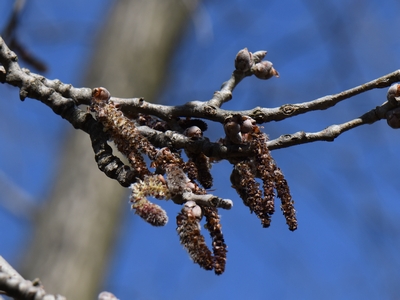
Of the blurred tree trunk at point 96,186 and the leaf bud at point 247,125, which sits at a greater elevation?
the blurred tree trunk at point 96,186

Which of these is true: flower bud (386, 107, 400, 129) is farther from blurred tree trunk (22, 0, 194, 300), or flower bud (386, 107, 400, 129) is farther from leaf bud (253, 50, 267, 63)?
blurred tree trunk (22, 0, 194, 300)

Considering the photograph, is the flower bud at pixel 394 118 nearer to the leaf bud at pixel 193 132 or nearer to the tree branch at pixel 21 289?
the leaf bud at pixel 193 132

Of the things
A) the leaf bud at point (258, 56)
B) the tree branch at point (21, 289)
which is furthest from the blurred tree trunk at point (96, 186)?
the tree branch at point (21, 289)

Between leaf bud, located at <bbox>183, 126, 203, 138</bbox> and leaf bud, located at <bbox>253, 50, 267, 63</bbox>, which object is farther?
leaf bud, located at <bbox>253, 50, 267, 63</bbox>

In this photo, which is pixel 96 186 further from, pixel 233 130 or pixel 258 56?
pixel 233 130

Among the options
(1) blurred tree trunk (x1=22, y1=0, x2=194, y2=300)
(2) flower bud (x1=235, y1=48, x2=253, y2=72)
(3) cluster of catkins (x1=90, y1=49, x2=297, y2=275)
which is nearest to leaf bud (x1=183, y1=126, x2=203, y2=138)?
(3) cluster of catkins (x1=90, y1=49, x2=297, y2=275)

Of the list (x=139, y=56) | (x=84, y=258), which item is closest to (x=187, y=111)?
(x=84, y=258)

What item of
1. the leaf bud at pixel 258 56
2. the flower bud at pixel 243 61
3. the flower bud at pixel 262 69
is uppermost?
the leaf bud at pixel 258 56
